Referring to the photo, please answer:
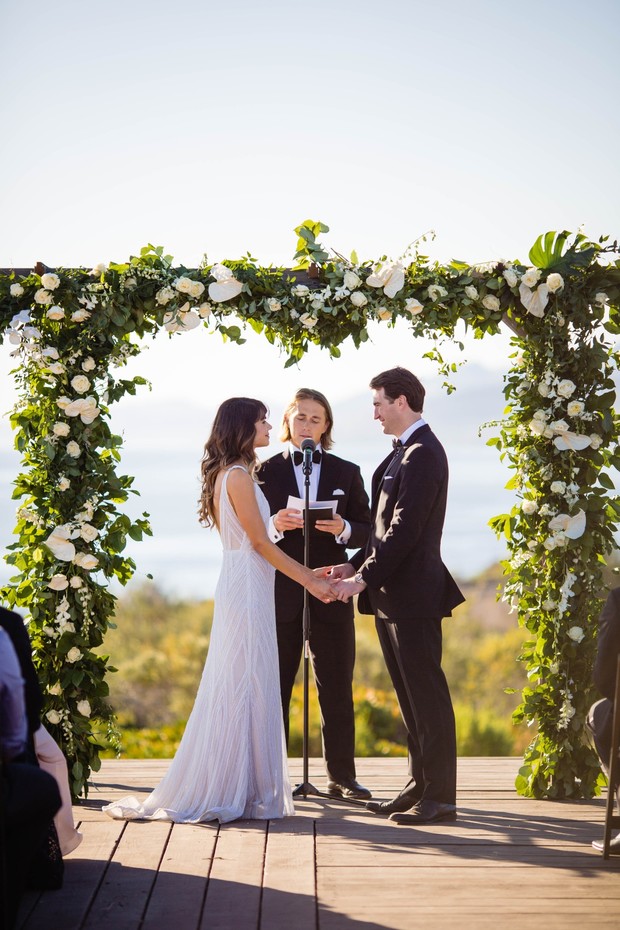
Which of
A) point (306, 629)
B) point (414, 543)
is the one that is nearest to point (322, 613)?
point (306, 629)

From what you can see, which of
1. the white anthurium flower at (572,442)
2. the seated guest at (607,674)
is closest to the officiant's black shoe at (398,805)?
the seated guest at (607,674)

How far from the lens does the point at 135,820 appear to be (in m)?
4.32

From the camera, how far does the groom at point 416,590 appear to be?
430cm

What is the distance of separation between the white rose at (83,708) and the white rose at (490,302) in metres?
2.52

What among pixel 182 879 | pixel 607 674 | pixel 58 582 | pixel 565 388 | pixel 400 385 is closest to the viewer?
pixel 182 879

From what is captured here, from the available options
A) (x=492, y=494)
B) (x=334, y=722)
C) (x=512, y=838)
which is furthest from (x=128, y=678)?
(x=492, y=494)

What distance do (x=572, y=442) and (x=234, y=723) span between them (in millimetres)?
1924

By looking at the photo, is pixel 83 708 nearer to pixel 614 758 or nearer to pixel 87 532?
pixel 87 532

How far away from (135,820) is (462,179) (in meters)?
5.70

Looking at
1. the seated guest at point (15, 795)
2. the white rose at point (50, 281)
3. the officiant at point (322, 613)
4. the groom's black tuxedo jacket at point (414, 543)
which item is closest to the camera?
the seated guest at point (15, 795)

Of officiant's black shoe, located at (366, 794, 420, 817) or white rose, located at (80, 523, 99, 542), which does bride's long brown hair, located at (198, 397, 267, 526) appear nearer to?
white rose, located at (80, 523, 99, 542)

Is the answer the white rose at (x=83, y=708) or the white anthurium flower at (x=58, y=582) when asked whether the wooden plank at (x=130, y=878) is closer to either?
the white rose at (x=83, y=708)

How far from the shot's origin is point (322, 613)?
16.1 feet

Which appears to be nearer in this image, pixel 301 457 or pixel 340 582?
pixel 340 582
